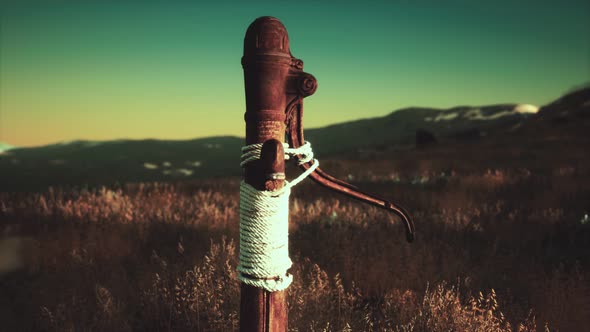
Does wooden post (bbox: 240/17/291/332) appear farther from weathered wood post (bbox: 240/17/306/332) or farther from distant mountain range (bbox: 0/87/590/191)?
distant mountain range (bbox: 0/87/590/191)

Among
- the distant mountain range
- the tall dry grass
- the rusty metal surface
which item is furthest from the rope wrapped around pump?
the distant mountain range

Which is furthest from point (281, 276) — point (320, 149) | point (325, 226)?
point (320, 149)

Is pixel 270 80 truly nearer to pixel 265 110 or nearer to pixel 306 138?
pixel 265 110

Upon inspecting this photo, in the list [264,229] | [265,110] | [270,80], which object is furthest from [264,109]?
[264,229]

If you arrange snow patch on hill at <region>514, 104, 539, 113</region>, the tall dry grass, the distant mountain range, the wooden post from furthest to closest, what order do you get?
snow patch on hill at <region>514, 104, 539, 113</region>, the distant mountain range, the tall dry grass, the wooden post

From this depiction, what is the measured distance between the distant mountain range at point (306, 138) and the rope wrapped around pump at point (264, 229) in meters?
24.6

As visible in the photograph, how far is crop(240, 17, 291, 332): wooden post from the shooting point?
191cm

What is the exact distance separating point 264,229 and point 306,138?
57532mm

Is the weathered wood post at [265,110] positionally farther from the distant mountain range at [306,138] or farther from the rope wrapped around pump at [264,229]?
the distant mountain range at [306,138]

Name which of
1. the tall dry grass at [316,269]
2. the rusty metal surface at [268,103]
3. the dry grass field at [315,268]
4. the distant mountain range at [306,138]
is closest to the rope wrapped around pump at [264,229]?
the rusty metal surface at [268,103]

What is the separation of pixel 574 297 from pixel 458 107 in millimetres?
72458

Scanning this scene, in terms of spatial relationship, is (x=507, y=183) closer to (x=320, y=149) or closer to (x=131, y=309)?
(x=131, y=309)

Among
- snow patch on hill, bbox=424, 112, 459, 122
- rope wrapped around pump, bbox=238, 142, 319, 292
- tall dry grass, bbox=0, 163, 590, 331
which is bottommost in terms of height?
tall dry grass, bbox=0, 163, 590, 331

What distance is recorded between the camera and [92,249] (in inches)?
185
